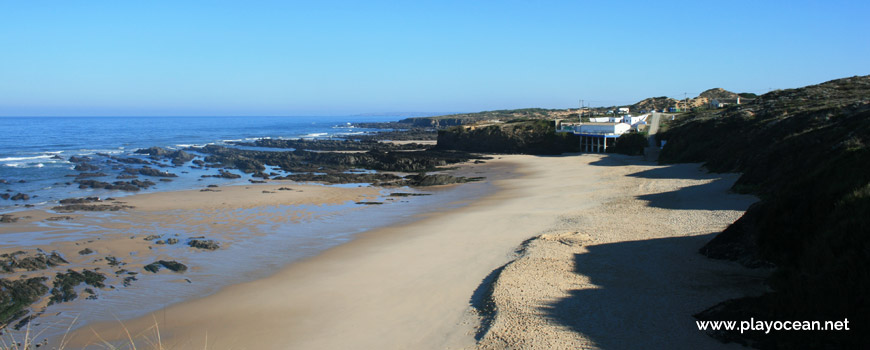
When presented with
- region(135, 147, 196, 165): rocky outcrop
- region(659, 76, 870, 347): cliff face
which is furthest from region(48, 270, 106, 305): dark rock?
region(135, 147, 196, 165): rocky outcrop

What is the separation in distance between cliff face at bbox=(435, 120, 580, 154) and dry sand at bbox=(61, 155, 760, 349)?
27.5 metres

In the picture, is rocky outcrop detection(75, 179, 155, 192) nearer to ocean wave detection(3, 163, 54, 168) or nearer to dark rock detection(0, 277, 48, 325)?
ocean wave detection(3, 163, 54, 168)

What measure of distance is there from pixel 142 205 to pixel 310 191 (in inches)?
276

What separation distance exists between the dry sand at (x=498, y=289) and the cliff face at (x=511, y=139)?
1083 inches

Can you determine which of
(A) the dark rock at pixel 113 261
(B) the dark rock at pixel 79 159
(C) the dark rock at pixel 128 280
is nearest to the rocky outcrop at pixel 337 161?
(B) the dark rock at pixel 79 159

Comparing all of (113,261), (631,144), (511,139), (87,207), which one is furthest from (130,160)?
(631,144)

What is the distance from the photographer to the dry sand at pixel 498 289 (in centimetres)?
700

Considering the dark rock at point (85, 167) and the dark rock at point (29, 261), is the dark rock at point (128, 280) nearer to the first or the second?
the dark rock at point (29, 261)

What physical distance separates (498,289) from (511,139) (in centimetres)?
3827

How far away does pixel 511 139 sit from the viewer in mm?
46188

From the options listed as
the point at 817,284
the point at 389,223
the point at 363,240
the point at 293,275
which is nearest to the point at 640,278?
the point at 817,284

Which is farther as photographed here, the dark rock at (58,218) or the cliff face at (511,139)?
the cliff face at (511,139)

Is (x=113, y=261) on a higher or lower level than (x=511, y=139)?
lower

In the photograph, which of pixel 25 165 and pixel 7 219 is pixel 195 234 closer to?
pixel 7 219
